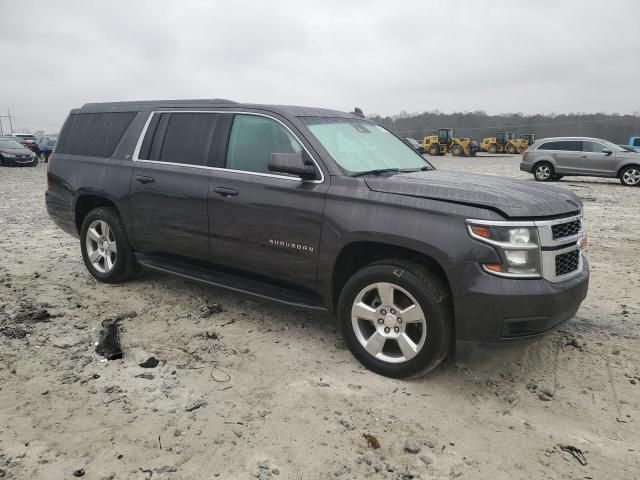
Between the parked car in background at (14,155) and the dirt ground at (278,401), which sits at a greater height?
the parked car in background at (14,155)

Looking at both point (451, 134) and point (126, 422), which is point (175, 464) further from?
point (451, 134)

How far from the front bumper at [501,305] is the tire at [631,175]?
1618 centimetres

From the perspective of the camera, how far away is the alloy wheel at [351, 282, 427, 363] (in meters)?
3.38

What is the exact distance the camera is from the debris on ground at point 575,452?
8.95 ft

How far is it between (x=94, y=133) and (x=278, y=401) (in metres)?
3.80

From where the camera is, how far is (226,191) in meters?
4.22

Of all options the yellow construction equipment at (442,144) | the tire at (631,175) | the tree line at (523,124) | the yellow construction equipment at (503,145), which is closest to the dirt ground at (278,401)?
the tire at (631,175)

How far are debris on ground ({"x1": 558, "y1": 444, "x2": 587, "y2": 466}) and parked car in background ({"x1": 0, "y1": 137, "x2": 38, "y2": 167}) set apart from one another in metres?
28.3

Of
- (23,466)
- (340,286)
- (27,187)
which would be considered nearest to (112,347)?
(23,466)

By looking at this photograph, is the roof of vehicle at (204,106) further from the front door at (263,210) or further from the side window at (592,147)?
the side window at (592,147)

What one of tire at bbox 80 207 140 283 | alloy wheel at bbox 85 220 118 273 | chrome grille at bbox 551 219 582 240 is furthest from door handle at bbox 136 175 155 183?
chrome grille at bbox 551 219 582 240

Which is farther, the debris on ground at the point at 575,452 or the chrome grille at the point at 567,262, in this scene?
the chrome grille at the point at 567,262

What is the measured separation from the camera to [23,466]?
258cm

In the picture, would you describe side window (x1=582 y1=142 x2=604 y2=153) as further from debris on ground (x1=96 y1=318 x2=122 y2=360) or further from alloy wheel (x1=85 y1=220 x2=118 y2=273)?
debris on ground (x1=96 y1=318 x2=122 y2=360)
